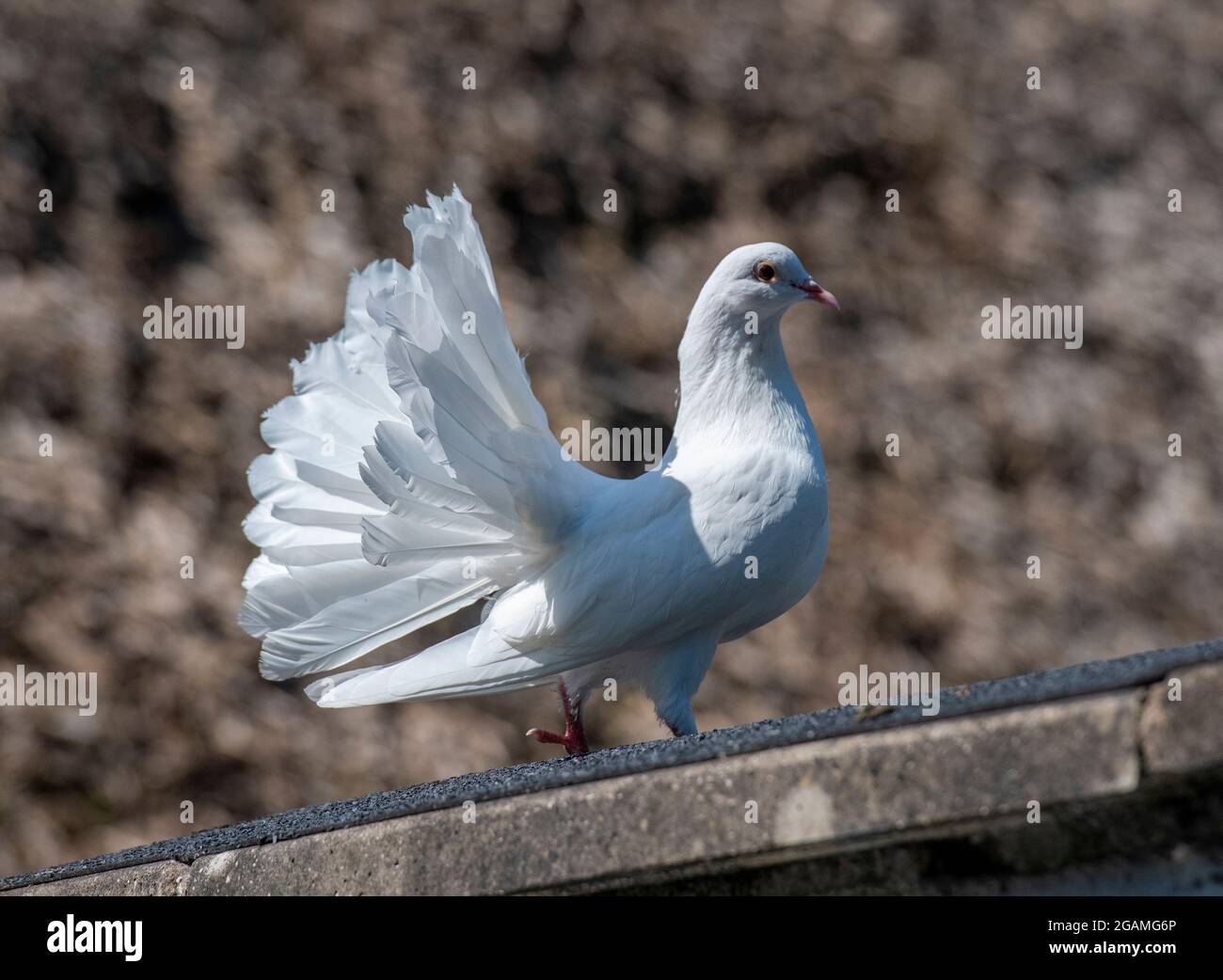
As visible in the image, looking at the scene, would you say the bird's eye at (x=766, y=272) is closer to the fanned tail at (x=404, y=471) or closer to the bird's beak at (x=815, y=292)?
the bird's beak at (x=815, y=292)

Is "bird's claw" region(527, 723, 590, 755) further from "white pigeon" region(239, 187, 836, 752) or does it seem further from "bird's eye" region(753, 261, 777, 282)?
"bird's eye" region(753, 261, 777, 282)

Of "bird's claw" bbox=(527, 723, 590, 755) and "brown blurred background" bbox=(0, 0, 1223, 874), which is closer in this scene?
"bird's claw" bbox=(527, 723, 590, 755)

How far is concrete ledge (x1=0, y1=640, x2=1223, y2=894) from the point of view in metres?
2.09

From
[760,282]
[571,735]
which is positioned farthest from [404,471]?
[760,282]

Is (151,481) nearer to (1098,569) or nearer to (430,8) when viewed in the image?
(430,8)

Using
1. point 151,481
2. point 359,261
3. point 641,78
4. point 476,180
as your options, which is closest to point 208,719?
point 151,481

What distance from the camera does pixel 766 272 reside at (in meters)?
4.07

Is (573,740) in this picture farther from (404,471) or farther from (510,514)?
(404,471)

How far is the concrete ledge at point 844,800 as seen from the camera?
209cm

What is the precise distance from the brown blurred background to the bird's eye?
411 cm

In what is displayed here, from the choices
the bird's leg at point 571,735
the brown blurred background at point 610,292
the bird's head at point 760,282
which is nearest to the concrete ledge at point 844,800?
the bird's leg at point 571,735

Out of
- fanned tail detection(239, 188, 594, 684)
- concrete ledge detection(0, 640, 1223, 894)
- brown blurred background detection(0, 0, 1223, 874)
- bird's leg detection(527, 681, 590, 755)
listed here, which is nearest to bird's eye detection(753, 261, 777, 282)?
fanned tail detection(239, 188, 594, 684)

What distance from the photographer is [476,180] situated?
30.2 feet

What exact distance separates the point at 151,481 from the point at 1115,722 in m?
6.70
